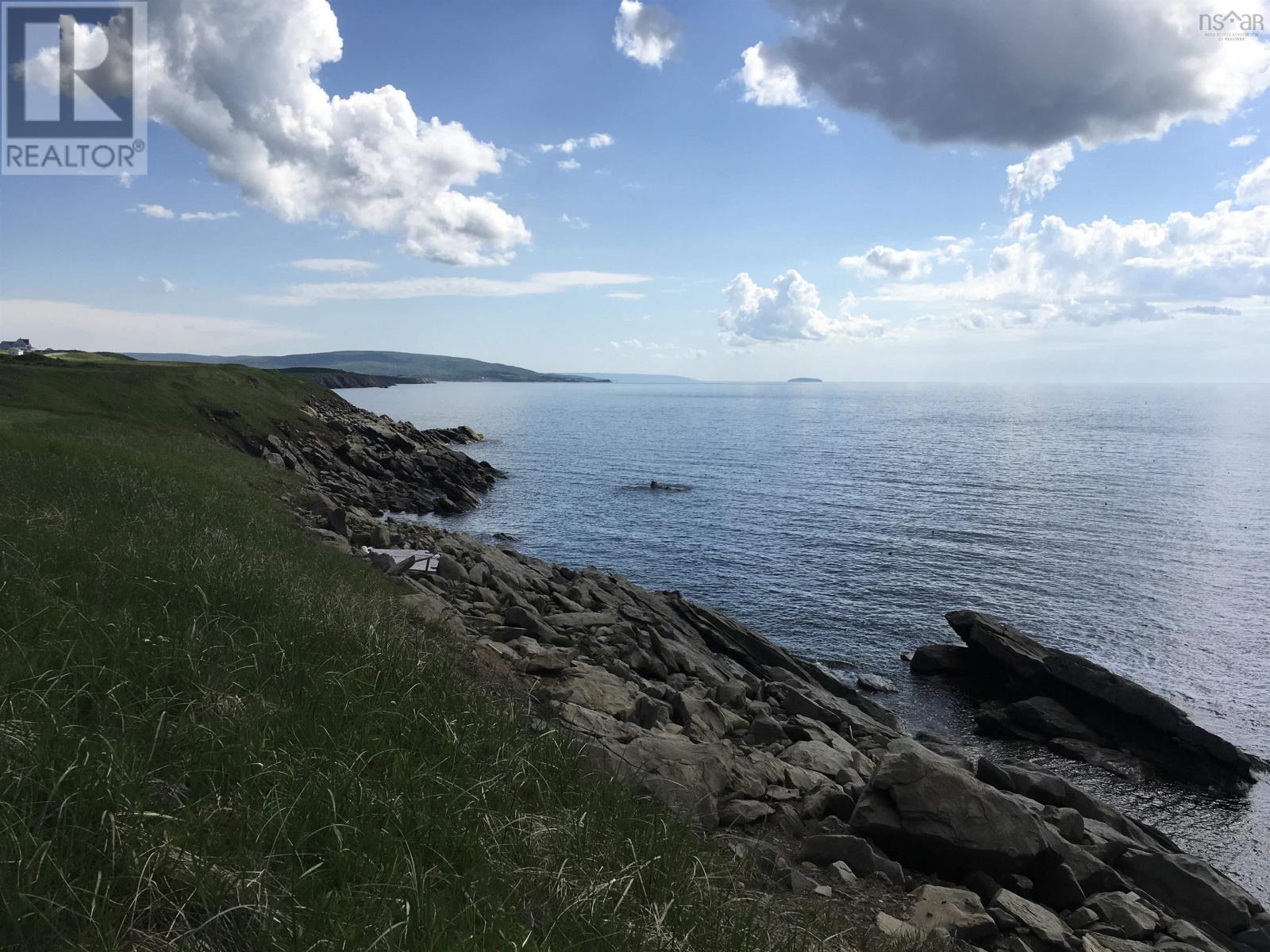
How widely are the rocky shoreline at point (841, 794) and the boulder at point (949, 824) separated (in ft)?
0.07

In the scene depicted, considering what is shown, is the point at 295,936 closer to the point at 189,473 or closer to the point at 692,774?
the point at 692,774

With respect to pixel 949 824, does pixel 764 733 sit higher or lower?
lower

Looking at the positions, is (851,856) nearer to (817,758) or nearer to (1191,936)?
(817,758)

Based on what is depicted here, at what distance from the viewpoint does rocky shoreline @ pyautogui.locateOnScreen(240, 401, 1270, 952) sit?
876 centimetres

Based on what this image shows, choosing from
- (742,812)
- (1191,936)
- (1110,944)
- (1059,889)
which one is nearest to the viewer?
(1110,944)

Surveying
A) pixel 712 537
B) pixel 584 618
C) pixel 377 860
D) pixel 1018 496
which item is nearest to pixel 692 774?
pixel 377 860

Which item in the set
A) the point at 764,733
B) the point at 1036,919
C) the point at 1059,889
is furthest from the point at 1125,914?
the point at 764,733

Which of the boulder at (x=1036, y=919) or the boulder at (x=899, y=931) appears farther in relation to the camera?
the boulder at (x=1036, y=919)

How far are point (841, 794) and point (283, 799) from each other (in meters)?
8.52

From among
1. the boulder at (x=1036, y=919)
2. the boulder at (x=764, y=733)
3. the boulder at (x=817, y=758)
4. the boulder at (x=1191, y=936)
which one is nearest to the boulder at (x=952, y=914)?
the boulder at (x=1036, y=919)

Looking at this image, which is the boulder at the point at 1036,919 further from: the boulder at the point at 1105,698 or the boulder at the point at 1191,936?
the boulder at the point at 1105,698

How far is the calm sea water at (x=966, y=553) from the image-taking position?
27.4 m

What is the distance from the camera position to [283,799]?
4988 millimetres

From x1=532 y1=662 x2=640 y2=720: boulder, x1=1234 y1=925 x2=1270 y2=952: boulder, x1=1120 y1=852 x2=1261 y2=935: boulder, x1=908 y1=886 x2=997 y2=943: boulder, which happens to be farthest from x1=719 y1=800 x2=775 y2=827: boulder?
x1=1234 y1=925 x2=1270 y2=952: boulder
